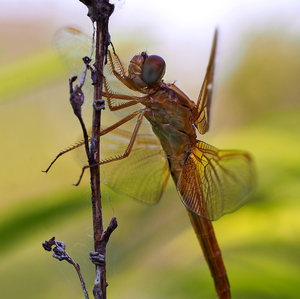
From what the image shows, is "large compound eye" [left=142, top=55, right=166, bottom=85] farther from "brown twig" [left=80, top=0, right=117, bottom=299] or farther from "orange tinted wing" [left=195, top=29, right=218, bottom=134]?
"brown twig" [left=80, top=0, right=117, bottom=299]

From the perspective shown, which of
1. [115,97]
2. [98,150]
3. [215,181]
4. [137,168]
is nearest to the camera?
[98,150]

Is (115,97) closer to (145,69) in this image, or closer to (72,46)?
(145,69)

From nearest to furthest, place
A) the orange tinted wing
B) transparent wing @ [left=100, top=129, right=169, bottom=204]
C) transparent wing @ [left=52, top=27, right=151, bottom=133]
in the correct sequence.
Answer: the orange tinted wing < transparent wing @ [left=52, top=27, right=151, bottom=133] < transparent wing @ [left=100, top=129, right=169, bottom=204]

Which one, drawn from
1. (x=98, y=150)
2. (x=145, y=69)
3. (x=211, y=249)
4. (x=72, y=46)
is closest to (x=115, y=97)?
(x=145, y=69)

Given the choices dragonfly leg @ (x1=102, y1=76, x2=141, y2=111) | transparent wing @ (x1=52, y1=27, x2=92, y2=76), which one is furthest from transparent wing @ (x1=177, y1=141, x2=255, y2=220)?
transparent wing @ (x1=52, y1=27, x2=92, y2=76)

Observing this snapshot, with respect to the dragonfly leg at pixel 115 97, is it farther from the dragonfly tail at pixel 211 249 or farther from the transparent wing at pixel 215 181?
the dragonfly tail at pixel 211 249
